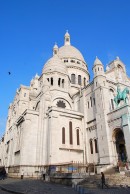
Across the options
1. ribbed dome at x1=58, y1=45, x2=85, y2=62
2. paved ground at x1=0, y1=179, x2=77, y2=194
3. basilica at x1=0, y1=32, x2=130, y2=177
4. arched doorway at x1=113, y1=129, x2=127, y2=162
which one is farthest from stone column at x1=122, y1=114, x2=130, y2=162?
ribbed dome at x1=58, y1=45, x2=85, y2=62

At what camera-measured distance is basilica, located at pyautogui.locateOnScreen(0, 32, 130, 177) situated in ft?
86.5

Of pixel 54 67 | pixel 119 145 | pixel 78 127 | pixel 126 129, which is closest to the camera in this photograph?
pixel 126 129

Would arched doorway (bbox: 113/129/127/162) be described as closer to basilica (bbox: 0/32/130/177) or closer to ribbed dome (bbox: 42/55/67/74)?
basilica (bbox: 0/32/130/177)

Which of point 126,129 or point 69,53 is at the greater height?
point 69,53

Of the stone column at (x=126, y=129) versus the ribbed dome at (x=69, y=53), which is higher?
the ribbed dome at (x=69, y=53)

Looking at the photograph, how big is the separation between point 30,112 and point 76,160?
11828mm

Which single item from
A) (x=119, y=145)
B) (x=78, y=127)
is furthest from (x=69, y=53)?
(x=119, y=145)

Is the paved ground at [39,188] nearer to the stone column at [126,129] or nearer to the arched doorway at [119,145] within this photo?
the stone column at [126,129]

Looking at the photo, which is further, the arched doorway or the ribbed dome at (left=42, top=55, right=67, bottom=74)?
the ribbed dome at (left=42, top=55, right=67, bottom=74)

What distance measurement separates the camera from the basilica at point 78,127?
86.5 ft

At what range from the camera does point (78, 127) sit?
32625 millimetres

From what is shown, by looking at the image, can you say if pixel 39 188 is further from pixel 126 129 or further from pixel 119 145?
pixel 119 145

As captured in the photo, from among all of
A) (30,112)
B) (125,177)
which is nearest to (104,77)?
(30,112)

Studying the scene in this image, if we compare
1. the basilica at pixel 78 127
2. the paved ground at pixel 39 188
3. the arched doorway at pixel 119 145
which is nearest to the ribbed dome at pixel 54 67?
the basilica at pixel 78 127
